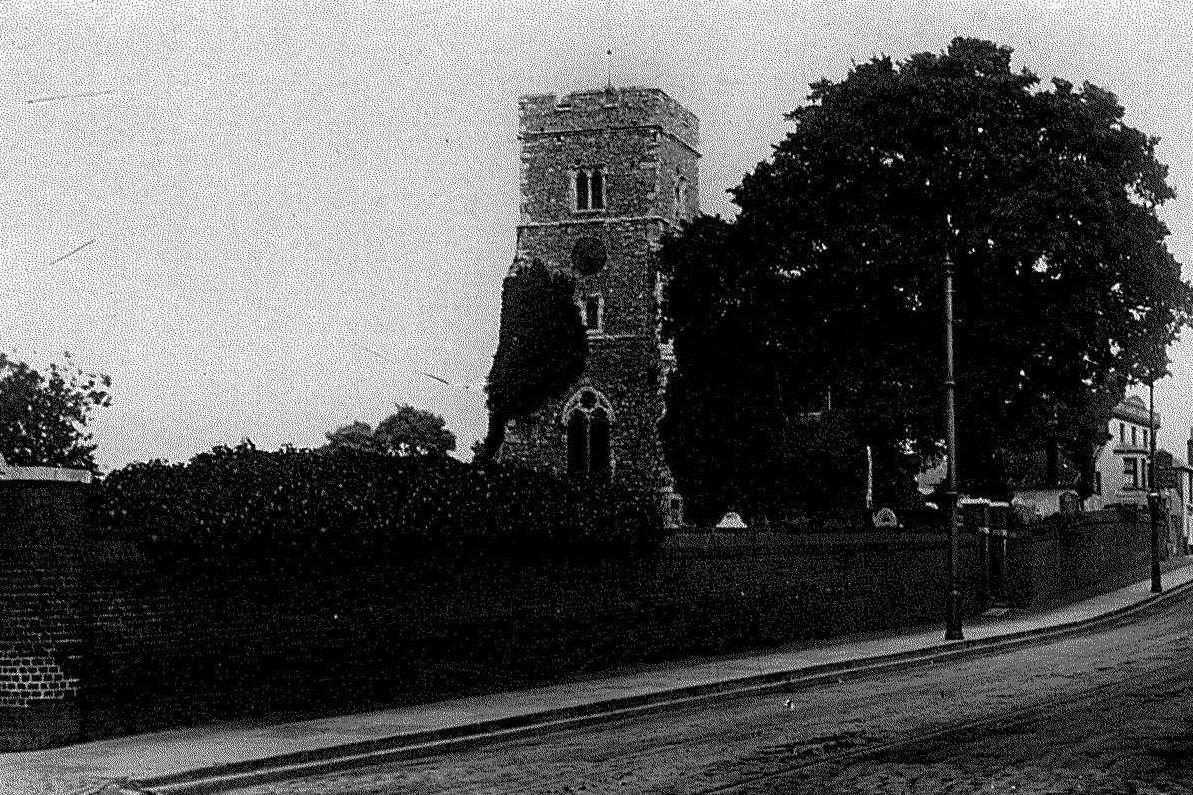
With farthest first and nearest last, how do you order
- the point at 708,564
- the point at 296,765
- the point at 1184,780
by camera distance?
the point at 708,564
the point at 296,765
the point at 1184,780

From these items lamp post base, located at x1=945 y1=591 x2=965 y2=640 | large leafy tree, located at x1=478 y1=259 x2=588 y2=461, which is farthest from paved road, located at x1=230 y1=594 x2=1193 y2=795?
large leafy tree, located at x1=478 y1=259 x2=588 y2=461

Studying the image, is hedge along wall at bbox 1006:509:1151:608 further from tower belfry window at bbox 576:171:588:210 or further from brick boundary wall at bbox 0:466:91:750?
brick boundary wall at bbox 0:466:91:750

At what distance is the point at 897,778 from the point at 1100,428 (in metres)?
37.0

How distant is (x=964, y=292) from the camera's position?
47.0 meters

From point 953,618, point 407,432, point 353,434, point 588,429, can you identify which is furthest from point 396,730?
point 353,434

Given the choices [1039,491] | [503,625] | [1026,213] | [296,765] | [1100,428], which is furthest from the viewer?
[1039,491]

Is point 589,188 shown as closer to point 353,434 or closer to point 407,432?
point 407,432

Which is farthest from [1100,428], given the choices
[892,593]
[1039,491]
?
[1039,491]

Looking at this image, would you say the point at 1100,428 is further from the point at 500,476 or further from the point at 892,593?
the point at 500,476

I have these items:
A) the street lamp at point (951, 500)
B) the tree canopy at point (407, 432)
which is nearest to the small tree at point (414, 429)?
the tree canopy at point (407, 432)

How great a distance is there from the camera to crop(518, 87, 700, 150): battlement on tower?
78875 mm

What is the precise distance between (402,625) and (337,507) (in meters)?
1.95

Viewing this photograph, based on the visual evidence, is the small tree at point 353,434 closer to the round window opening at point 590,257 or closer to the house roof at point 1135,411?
the round window opening at point 590,257

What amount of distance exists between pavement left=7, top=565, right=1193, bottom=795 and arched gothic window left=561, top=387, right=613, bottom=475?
153 ft
